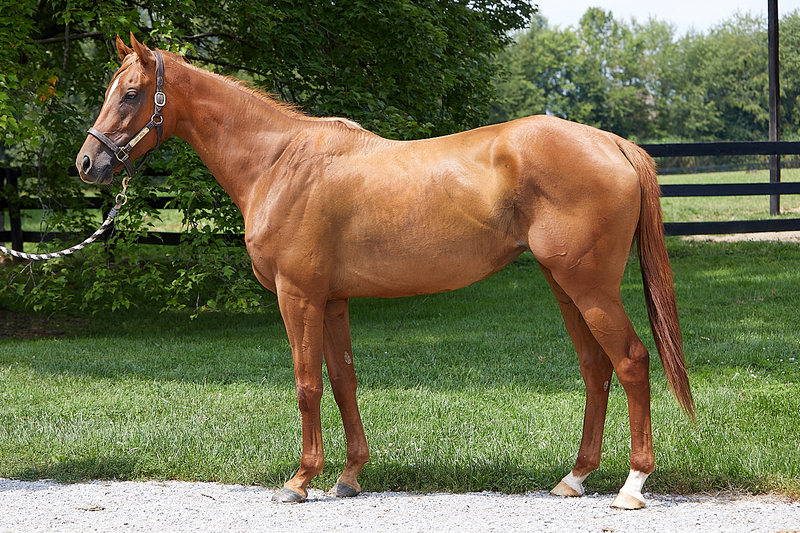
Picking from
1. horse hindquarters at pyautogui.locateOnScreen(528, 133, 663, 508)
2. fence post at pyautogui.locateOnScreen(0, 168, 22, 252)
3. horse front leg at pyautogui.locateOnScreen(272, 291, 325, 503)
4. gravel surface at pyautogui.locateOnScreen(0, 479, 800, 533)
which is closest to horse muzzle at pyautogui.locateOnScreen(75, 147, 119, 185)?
horse front leg at pyautogui.locateOnScreen(272, 291, 325, 503)

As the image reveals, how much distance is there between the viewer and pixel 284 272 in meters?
3.66

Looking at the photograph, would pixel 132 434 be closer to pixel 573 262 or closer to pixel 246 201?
pixel 246 201

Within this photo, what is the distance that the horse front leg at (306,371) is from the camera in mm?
3666

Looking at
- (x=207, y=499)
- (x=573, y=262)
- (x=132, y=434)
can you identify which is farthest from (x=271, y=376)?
(x=573, y=262)

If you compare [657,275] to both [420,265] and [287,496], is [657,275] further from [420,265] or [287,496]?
[287,496]

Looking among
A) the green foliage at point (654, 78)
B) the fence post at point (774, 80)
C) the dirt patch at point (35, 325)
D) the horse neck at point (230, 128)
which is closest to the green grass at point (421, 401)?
the dirt patch at point (35, 325)

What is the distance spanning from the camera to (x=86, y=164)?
365 centimetres

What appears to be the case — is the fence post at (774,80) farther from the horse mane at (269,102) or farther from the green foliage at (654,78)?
the green foliage at (654,78)

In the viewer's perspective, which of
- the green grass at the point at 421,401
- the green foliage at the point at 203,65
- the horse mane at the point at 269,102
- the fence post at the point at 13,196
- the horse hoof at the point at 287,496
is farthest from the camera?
the fence post at the point at 13,196

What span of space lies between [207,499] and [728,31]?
7498cm

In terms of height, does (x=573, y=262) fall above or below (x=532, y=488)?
above

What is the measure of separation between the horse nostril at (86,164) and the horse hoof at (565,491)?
2.99m

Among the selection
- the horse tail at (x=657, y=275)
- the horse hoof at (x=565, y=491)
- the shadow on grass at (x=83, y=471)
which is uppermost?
the horse tail at (x=657, y=275)

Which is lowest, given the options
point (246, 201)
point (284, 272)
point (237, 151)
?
point (284, 272)
